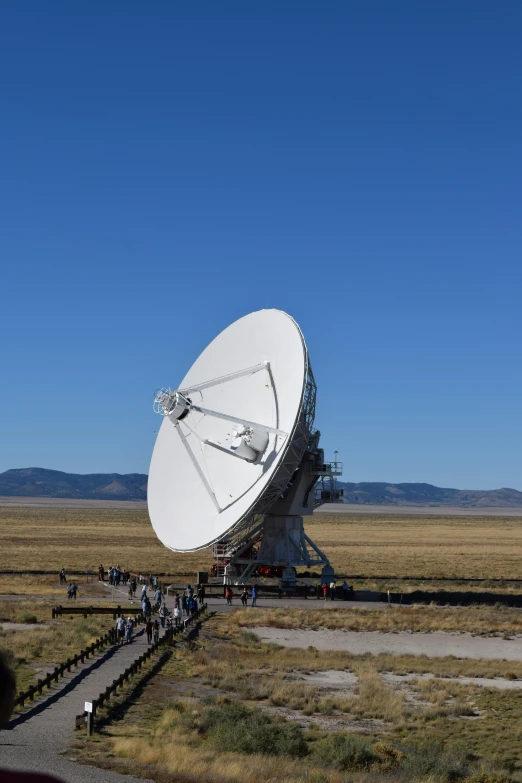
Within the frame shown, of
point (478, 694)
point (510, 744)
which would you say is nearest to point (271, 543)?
point (478, 694)

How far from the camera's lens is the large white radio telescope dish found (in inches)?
1694

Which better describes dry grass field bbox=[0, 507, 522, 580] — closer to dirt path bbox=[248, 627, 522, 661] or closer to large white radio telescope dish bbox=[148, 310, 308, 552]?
large white radio telescope dish bbox=[148, 310, 308, 552]

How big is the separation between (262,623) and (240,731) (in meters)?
20.0

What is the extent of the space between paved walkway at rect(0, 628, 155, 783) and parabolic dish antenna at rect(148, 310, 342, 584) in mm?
14702

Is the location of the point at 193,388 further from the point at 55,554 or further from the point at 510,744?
the point at 55,554

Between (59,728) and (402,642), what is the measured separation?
1836cm

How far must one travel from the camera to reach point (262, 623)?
39562mm

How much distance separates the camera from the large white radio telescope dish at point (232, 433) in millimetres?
43031

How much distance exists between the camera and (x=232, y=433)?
45031 mm

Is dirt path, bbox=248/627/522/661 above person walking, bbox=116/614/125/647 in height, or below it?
below

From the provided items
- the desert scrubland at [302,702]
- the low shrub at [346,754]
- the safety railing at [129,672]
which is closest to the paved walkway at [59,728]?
the safety railing at [129,672]

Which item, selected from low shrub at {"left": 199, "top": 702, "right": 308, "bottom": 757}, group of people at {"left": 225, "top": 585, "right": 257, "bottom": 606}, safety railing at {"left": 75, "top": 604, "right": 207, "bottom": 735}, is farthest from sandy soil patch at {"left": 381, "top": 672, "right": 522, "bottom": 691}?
group of people at {"left": 225, "top": 585, "right": 257, "bottom": 606}

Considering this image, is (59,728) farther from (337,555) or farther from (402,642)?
(337,555)

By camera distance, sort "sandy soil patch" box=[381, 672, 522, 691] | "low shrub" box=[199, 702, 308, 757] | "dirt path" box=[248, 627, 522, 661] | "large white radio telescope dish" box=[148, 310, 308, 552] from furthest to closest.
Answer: "large white radio telescope dish" box=[148, 310, 308, 552]
"dirt path" box=[248, 627, 522, 661]
"sandy soil patch" box=[381, 672, 522, 691]
"low shrub" box=[199, 702, 308, 757]
